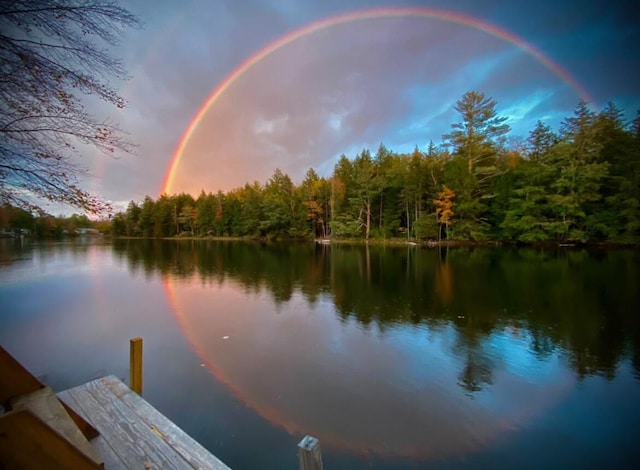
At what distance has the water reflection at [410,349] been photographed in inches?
162

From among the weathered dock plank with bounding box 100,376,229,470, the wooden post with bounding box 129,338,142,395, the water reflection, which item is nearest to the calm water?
the water reflection

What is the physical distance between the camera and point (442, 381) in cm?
509

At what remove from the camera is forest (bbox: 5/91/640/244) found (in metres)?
28.2

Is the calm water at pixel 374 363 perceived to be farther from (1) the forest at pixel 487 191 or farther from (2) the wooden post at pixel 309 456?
(1) the forest at pixel 487 191

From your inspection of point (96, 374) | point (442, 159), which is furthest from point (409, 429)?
point (442, 159)

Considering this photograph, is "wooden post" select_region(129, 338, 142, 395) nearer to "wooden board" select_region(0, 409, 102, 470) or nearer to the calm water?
the calm water

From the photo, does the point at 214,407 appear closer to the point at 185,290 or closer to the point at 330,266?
the point at 185,290

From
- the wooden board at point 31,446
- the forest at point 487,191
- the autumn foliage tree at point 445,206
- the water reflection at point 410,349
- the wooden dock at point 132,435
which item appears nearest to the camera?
the wooden board at point 31,446

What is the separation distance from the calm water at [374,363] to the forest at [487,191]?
808 inches

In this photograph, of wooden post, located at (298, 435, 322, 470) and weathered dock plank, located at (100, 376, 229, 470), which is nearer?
wooden post, located at (298, 435, 322, 470)

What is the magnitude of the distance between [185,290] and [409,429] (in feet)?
36.5

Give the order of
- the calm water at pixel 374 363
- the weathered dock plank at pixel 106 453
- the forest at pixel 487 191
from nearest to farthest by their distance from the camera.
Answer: the weathered dock plank at pixel 106 453 < the calm water at pixel 374 363 < the forest at pixel 487 191

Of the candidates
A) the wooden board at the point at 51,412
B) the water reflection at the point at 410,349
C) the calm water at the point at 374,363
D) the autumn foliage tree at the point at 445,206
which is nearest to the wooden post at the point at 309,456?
the wooden board at the point at 51,412

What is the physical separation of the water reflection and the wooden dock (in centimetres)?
172
